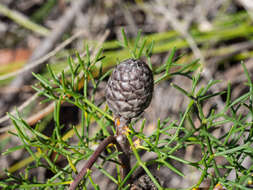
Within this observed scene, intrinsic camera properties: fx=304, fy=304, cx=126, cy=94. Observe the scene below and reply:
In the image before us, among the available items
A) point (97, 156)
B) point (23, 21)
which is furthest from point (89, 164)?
point (23, 21)

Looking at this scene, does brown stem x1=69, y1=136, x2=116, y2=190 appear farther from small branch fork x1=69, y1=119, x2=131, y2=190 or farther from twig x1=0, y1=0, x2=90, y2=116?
twig x1=0, y1=0, x2=90, y2=116

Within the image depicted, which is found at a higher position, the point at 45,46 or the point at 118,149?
the point at 45,46

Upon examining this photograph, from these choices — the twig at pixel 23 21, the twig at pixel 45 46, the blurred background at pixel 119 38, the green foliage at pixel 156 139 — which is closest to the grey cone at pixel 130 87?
the green foliage at pixel 156 139

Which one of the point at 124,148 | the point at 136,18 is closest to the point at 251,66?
the point at 136,18

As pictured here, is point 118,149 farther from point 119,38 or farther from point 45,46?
point 119,38

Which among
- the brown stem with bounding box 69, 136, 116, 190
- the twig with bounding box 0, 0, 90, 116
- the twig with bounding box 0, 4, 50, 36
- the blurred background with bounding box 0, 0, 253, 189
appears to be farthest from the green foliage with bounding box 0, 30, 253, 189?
the twig with bounding box 0, 4, 50, 36

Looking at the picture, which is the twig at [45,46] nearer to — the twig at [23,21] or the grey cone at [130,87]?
the twig at [23,21]

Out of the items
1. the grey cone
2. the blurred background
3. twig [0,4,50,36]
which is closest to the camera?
the grey cone
